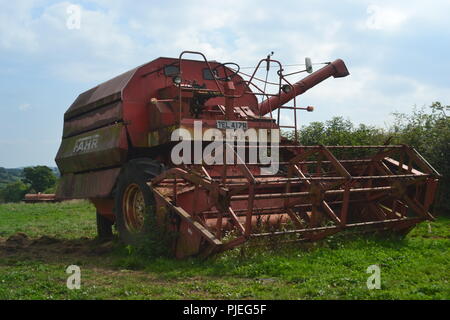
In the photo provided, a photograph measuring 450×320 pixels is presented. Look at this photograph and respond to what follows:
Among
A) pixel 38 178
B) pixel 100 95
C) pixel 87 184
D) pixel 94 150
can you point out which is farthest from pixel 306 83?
pixel 38 178

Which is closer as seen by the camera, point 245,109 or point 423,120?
point 245,109

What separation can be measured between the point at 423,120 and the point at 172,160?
966cm

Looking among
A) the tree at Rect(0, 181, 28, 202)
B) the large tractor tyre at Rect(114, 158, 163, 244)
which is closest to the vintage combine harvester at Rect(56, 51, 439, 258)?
the large tractor tyre at Rect(114, 158, 163, 244)

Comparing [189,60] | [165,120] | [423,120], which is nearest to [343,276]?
[165,120]

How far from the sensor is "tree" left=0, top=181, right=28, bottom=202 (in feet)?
187

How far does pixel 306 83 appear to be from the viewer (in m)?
11.1

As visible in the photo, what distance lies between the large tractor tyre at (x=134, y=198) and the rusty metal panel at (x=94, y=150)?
48cm

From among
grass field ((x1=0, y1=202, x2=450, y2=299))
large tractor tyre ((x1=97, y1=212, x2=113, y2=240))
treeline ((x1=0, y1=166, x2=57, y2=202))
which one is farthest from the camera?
treeline ((x1=0, y1=166, x2=57, y2=202))

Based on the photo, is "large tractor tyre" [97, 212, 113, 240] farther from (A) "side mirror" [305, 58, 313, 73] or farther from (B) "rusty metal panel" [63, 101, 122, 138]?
(A) "side mirror" [305, 58, 313, 73]

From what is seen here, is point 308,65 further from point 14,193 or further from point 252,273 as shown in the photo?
point 14,193

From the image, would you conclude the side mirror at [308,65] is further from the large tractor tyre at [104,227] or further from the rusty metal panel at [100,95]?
the large tractor tyre at [104,227]

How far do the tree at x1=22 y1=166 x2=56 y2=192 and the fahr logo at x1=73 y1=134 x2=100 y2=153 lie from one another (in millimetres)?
49497

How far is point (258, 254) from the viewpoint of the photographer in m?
7.38

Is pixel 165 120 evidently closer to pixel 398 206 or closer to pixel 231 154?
pixel 231 154
